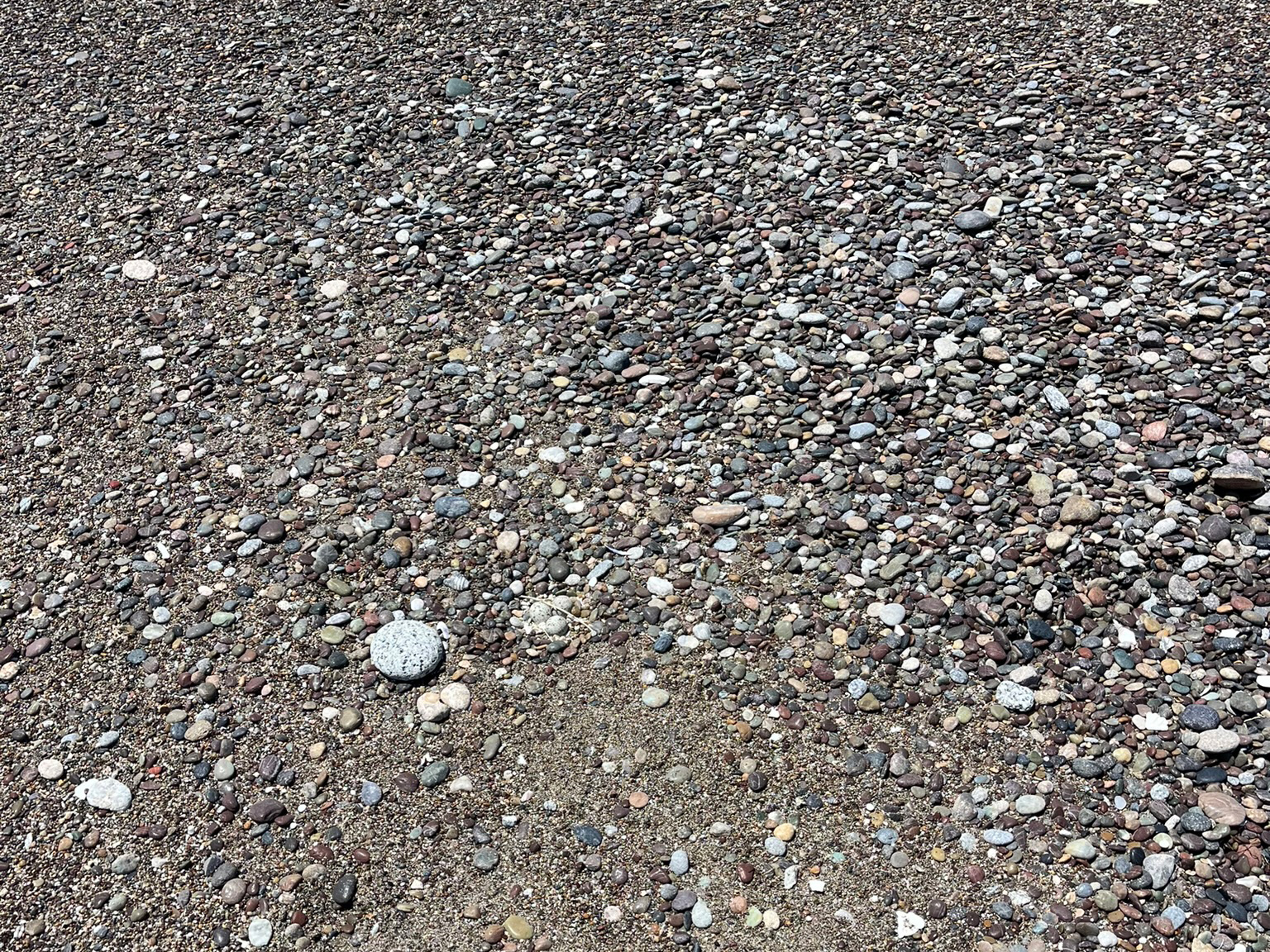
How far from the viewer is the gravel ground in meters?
3.25

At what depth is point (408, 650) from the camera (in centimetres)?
373

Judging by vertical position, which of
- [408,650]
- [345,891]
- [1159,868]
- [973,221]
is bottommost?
[1159,868]

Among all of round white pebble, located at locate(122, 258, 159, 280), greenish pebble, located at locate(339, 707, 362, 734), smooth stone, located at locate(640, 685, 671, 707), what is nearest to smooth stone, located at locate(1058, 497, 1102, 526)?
smooth stone, located at locate(640, 685, 671, 707)

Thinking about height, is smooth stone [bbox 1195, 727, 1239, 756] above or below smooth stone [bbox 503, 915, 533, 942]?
above

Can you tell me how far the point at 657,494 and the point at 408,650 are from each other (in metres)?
1.07

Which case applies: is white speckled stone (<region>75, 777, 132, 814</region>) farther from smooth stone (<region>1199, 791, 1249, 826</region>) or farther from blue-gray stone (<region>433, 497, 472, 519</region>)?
smooth stone (<region>1199, 791, 1249, 826</region>)

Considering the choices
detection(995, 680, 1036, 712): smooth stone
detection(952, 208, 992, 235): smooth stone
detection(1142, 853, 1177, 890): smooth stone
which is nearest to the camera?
detection(1142, 853, 1177, 890): smooth stone

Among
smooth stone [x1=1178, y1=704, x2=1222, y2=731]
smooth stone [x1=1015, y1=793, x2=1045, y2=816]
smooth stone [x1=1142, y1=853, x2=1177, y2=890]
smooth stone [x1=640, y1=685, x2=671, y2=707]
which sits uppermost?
smooth stone [x1=640, y1=685, x2=671, y2=707]

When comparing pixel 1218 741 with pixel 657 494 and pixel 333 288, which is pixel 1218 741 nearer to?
pixel 657 494

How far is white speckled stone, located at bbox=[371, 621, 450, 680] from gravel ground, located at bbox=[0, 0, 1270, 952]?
21mm

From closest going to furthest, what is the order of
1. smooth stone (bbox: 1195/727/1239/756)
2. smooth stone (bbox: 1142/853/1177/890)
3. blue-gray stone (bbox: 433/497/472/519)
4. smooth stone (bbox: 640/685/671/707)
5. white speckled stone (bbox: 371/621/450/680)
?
smooth stone (bbox: 1142/853/1177/890), smooth stone (bbox: 1195/727/1239/756), smooth stone (bbox: 640/685/671/707), white speckled stone (bbox: 371/621/450/680), blue-gray stone (bbox: 433/497/472/519)

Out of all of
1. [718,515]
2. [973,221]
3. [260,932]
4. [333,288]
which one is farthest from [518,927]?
[973,221]

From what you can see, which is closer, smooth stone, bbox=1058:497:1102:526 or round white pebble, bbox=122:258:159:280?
smooth stone, bbox=1058:497:1102:526

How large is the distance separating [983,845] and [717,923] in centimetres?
79
